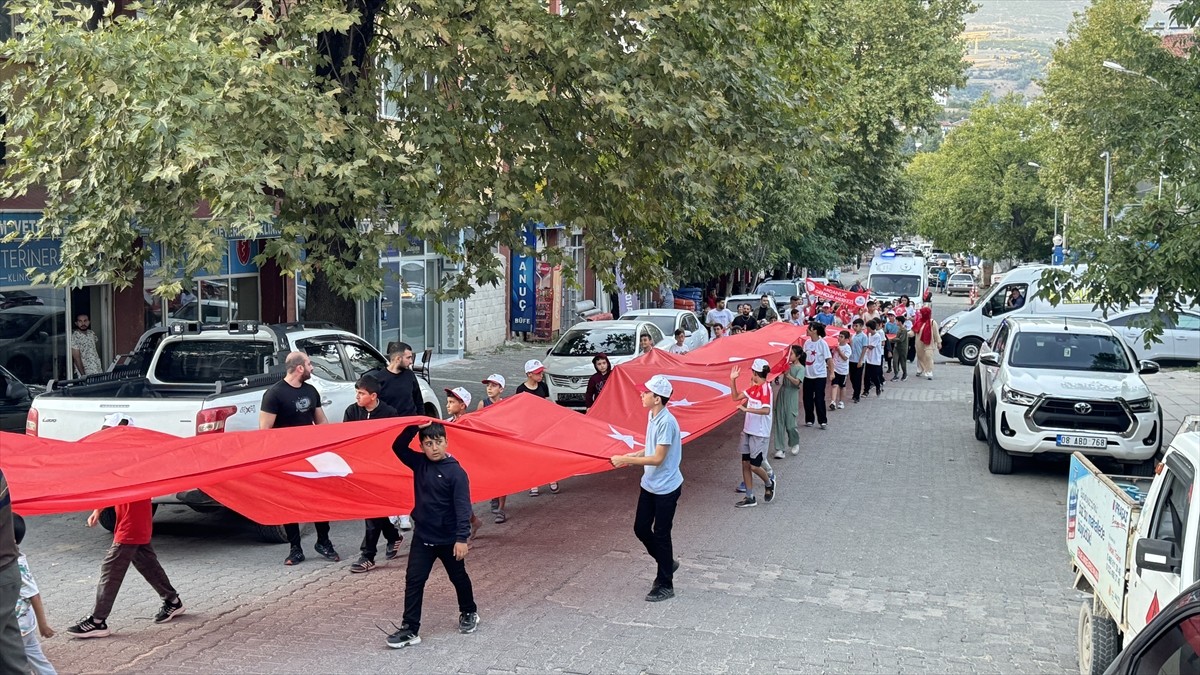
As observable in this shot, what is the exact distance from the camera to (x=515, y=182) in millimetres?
14656

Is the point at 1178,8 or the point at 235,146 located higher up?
the point at 1178,8

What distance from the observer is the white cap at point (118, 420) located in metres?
10.4

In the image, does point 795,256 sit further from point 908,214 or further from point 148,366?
point 148,366

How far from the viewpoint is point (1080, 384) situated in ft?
49.8

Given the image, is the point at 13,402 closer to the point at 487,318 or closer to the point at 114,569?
the point at 114,569

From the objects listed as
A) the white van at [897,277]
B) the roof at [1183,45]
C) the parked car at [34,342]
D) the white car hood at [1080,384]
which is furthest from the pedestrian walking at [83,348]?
the white van at [897,277]

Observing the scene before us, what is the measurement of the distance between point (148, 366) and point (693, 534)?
591cm

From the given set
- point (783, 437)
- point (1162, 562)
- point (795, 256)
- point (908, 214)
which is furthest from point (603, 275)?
point (908, 214)

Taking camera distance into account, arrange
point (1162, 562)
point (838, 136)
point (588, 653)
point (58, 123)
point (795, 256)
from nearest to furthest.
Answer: point (1162, 562)
point (588, 653)
point (58, 123)
point (838, 136)
point (795, 256)

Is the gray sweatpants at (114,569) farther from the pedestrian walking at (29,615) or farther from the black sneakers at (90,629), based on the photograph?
the pedestrian walking at (29,615)

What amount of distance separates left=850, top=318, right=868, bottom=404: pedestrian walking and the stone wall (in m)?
10.2

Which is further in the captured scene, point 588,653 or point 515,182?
point 515,182

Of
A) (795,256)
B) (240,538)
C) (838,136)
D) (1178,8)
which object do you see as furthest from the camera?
(795,256)

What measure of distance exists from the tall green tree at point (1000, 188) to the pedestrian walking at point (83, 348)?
219 ft
